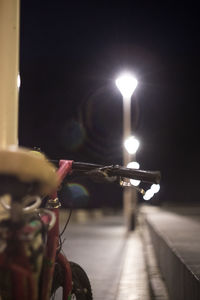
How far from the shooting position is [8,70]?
4508 millimetres

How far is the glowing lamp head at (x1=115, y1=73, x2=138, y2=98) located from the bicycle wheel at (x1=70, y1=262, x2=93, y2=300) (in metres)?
22.1

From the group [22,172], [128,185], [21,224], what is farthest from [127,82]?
[22,172]

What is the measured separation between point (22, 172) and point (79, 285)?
6.45ft

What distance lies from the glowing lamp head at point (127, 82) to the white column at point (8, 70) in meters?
21.7

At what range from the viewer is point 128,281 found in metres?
9.77

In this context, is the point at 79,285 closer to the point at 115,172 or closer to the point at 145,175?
the point at 115,172

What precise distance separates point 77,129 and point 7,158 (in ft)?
245

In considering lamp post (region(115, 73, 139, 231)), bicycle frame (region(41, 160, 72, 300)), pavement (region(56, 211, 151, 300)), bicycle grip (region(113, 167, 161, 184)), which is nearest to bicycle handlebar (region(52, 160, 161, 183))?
bicycle grip (region(113, 167, 161, 184))

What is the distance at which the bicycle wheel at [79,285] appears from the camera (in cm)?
427

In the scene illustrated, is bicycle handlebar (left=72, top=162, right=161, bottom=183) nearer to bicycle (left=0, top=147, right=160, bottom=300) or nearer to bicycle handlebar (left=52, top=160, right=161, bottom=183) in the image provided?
bicycle handlebar (left=52, top=160, right=161, bottom=183)

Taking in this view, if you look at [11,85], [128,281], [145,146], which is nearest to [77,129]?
[145,146]

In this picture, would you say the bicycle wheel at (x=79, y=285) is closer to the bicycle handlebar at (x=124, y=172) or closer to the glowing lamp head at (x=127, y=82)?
the bicycle handlebar at (x=124, y=172)

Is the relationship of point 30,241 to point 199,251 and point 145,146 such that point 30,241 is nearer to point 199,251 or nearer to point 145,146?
point 199,251

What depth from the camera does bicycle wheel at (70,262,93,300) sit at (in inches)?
168
